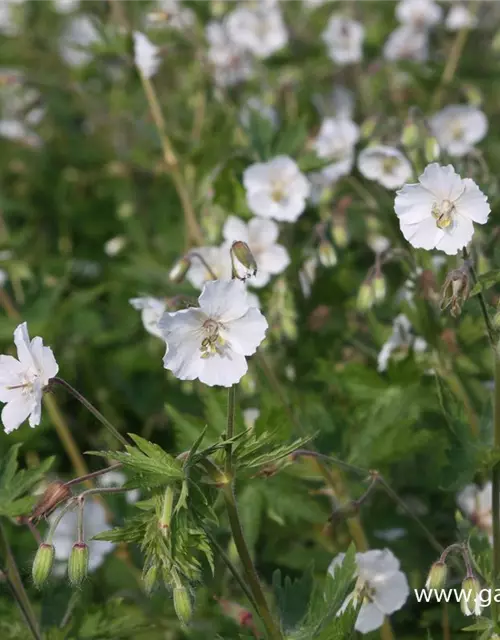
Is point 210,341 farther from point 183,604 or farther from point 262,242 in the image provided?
point 262,242

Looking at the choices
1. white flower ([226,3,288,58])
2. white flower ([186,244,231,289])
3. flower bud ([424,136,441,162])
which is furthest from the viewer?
white flower ([226,3,288,58])

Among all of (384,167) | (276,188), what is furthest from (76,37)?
(384,167)

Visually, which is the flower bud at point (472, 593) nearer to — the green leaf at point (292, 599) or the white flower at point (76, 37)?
the green leaf at point (292, 599)

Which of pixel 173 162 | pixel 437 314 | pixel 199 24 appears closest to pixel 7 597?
pixel 437 314

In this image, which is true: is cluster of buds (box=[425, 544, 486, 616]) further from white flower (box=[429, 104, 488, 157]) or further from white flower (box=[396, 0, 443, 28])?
white flower (box=[396, 0, 443, 28])

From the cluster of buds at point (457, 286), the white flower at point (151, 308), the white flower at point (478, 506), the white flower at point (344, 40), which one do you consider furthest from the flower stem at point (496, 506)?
the white flower at point (344, 40)

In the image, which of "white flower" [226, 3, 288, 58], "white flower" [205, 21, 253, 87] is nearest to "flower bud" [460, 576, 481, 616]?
"white flower" [205, 21, 253, 87]

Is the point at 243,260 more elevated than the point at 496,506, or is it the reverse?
the point at 243,260
